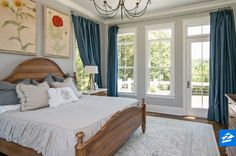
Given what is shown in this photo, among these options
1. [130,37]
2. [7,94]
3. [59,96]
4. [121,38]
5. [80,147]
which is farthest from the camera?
[121,38]

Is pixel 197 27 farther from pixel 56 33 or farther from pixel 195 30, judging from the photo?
pixel 56 33

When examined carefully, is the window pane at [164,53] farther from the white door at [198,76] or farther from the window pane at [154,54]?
the white door at [198,76]

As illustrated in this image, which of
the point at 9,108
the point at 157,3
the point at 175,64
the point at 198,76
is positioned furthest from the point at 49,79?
the point at 198,76

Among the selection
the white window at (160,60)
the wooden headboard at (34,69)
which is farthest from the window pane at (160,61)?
the wooden headboard at (34,69)

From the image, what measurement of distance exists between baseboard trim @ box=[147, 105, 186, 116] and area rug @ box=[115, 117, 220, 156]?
0.80m

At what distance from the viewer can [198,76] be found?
4488 millimetres

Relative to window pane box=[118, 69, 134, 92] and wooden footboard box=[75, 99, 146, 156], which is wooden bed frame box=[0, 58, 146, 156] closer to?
wooden footboard box=[75, 99, 146, 156]

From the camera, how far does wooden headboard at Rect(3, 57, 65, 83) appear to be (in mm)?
2946

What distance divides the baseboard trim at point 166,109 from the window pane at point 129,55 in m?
1.50

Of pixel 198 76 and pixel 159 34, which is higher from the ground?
pixel 159 34

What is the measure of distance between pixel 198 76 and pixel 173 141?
2296mm

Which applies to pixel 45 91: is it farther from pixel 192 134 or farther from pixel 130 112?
pixel 192 134

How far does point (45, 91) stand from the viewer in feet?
8.96

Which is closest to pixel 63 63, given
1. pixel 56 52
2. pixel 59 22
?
pixel 56 52
